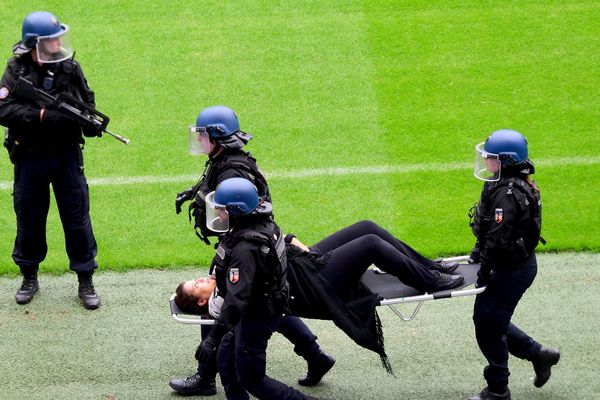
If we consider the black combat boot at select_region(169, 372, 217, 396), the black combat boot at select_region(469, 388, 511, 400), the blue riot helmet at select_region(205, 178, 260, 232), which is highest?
the blue riot helmet at select_region(205, 178, 260, 232)

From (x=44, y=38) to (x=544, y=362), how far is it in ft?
15.1

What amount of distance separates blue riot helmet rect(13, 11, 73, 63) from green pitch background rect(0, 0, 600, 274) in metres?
2.26

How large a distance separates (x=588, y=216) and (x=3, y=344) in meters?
5.63

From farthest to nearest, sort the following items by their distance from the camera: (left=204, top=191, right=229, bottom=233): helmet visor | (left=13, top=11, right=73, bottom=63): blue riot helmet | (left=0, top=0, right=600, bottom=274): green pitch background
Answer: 1. (left=0, top=0, right=600, bottom=274): green pitch background
2. (left=13, top=11, right=73, bottom=63): blue riot helmet
3. (left=204, top=191, right=229, bottom=233): helmet visor

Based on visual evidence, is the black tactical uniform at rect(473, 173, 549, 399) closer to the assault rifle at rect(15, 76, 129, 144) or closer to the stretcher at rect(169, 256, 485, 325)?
the stretcher at rect(169, 256, 485, 325)

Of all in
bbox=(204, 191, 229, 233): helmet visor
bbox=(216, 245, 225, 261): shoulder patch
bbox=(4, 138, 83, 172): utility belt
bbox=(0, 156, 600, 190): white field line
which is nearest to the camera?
bbox=(216, 245, 225, 261): shoulder patch

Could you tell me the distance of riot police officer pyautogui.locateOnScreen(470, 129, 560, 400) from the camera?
8047mm

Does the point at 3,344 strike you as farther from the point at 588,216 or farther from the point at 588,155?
the point at 588,155

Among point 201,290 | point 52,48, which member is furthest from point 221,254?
point 52,48

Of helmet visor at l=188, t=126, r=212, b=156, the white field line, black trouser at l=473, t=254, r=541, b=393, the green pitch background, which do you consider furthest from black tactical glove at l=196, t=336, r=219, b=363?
the white field line

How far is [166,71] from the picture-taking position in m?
14.0

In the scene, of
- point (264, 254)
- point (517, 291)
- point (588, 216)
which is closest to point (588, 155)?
point (588, 216)

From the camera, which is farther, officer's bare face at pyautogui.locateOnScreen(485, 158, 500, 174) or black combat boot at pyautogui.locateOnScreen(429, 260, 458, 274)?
black combat boot at pyautogui.locateOnScreen(429, 260, 458, 274)

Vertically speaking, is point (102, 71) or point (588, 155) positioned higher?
point (102, 71)
